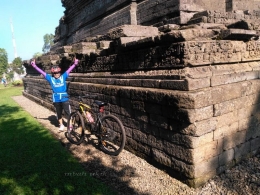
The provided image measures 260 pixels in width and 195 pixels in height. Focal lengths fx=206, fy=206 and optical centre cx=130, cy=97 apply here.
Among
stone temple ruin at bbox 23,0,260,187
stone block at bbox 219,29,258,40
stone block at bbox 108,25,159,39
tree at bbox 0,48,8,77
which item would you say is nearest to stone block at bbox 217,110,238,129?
stone temple ruin at bbox 23,0,260,187

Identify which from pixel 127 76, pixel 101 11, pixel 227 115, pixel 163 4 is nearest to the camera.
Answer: pixel 227 115

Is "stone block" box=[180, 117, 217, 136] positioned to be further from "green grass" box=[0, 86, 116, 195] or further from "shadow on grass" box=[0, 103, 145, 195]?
"green grass" box=[0, 86, 116, 195]

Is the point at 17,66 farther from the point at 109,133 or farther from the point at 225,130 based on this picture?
the point at 225,130

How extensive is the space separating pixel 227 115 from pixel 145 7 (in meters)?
4.42

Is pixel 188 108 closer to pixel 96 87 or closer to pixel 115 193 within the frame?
pixel 115 193

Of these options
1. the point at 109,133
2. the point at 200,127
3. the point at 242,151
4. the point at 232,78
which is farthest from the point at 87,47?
the point at 242,151

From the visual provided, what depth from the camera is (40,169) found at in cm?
375

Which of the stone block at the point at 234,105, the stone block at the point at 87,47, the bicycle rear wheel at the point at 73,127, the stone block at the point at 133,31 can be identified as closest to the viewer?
the stone block at the point at 234,105

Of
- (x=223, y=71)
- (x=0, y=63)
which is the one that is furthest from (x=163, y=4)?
(x=0, y=63)

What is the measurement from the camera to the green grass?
124 inches

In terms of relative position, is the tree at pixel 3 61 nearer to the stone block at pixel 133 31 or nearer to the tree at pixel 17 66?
the tree at pixel 17 66

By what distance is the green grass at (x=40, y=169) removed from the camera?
3148mm

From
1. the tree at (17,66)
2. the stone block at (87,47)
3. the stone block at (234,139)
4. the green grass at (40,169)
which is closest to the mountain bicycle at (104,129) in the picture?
the green grass at (40,169)

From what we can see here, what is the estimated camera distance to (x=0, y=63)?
5591 centimetres
